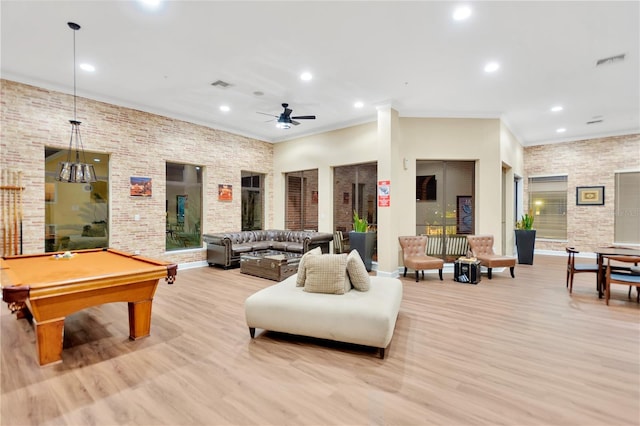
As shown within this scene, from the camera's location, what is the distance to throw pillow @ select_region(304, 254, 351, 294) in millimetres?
3383

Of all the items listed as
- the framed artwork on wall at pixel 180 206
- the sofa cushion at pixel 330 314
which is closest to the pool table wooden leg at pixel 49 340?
the sofa cushion at pixel 330 314

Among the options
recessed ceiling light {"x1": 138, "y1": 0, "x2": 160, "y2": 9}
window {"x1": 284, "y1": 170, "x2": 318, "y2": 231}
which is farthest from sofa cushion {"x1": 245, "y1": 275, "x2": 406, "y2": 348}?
window {"x1": 284, "y1": 170, "x2": 318, "y2": 231}

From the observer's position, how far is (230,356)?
117 inches

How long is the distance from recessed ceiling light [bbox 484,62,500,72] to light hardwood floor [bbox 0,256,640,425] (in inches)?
143

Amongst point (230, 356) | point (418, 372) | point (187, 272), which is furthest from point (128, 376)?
point (187, 272)

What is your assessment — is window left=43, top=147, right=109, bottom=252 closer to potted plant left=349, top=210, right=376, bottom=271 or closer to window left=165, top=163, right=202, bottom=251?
window left=165, top=163, right=202, bottom=251

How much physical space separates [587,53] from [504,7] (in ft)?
6.62

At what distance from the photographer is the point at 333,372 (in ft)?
8.79

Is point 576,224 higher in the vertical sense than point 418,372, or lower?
higher

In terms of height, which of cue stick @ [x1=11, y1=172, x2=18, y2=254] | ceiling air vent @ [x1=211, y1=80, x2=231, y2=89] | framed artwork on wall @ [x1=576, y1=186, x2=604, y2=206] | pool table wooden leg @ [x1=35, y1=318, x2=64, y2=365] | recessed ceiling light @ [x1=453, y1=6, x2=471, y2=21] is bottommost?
pool table wooden leg @ [x1=35, y1=318, x2=64, y2=365]

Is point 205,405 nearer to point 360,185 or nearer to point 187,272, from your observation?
point 187,272

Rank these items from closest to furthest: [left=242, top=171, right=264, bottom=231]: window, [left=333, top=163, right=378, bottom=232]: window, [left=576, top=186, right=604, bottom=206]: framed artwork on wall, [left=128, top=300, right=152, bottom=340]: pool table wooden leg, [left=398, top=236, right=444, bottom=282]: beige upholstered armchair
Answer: [left=128, top=300, right=152, bottom=340]: pool table wooden leg, [left=398, top=236, right=444, bottom=282]: beige upholstered armchair, [left=333, top=163, right=378, bottom=232]: window, [left=576, top=186, right=604, bottom=206]: framed artwork on wall, [left=242, top=171, right=264, bottom=231]: window

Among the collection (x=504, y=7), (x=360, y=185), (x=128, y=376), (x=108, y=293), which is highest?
(x=504, y=7)

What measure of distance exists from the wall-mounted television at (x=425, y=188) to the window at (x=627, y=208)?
18.9 feet
